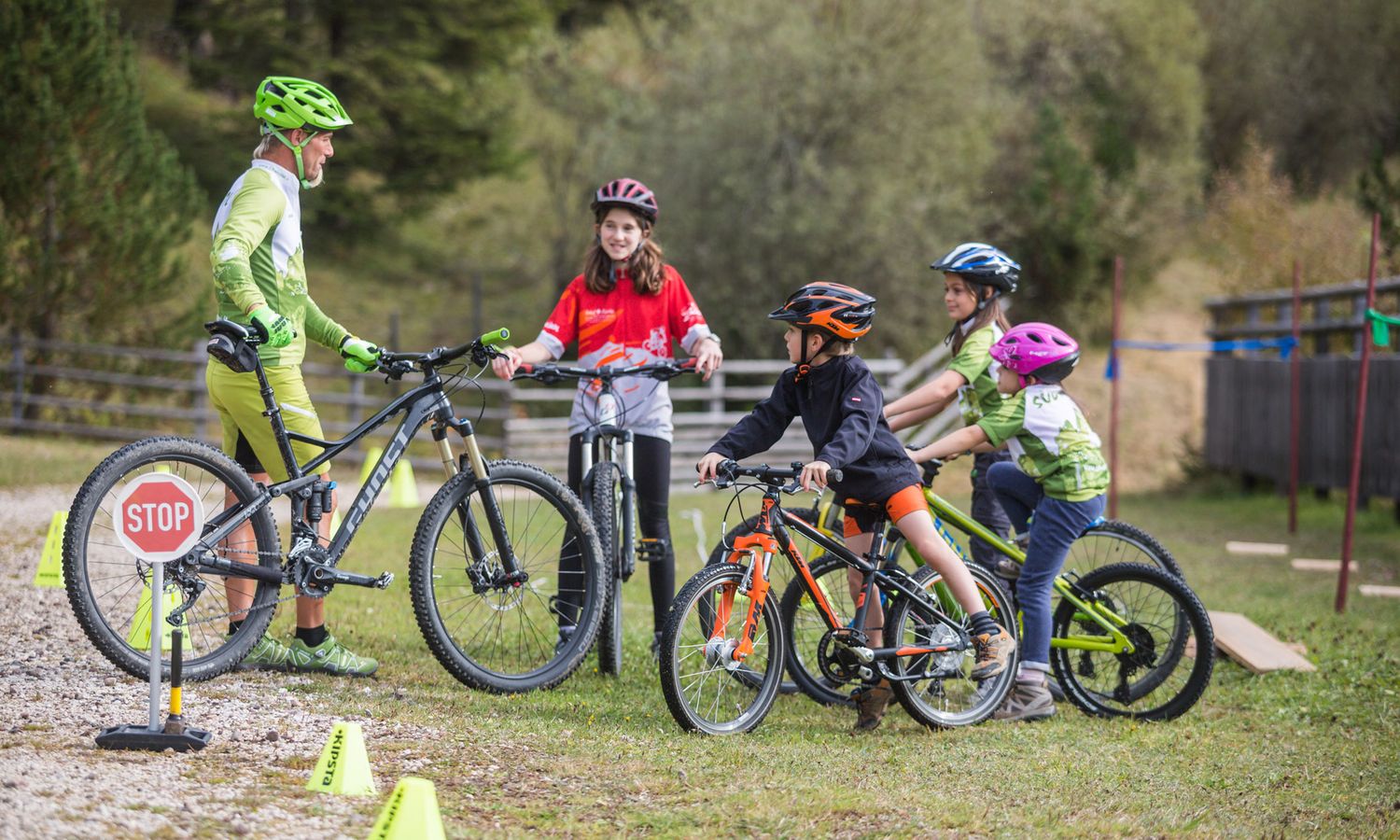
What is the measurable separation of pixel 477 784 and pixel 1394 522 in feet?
39.0

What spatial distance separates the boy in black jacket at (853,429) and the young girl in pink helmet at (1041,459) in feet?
1.01

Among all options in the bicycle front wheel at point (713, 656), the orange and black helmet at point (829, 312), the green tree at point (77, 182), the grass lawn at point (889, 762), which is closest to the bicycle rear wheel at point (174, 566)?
the grass lawn at point (889, 762)

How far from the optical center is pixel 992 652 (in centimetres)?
527

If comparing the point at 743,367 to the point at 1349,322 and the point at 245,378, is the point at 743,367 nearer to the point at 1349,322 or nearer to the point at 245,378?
the point at 1349,322

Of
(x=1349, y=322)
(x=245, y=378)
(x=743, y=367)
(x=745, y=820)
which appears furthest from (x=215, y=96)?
(x=745, y=820)

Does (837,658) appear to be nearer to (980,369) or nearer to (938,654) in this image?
(938,654)

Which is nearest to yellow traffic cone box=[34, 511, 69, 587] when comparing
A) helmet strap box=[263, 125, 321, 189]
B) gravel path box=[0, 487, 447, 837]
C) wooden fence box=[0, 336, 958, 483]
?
gravel path box=[0, 487, 447, 837]

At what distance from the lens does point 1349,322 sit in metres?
14.3

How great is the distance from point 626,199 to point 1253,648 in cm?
377

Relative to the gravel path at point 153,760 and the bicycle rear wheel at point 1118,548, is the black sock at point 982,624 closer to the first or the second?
the bicycle rear wheel at point 1118,548

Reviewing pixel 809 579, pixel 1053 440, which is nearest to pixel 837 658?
pixel 809 579

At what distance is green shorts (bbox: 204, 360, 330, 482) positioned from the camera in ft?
16.8

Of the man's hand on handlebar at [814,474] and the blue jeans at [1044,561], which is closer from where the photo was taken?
the man's hand on handlebar at [814,474]

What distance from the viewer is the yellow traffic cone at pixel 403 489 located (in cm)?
1360
